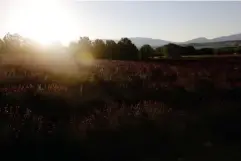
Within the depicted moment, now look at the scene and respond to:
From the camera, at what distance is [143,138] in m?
7.57

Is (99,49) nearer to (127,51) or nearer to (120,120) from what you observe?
(127,51)

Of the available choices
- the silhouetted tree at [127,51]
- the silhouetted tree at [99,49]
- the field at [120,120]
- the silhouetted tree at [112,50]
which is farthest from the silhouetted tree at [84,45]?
the field at [120,120]

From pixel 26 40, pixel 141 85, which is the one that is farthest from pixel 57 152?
pixel 26 40

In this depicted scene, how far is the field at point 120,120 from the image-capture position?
689cm

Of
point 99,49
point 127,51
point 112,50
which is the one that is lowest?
point 127,51

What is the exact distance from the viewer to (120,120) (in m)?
7.92

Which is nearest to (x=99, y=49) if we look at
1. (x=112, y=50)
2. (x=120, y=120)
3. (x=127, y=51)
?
(x=112, y=50)

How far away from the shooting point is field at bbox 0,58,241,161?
6891mm

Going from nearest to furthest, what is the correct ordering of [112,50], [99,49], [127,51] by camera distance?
[127,51] → [112,50] → [99,49]

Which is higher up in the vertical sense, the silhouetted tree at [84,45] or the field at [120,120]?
the silhouetted tree at [84,45]

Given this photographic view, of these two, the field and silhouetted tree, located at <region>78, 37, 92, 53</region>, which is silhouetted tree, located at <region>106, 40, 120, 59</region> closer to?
silhouetted tree, located at <region>78, 37, 92, 53</region>

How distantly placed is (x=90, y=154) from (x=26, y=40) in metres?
75.4

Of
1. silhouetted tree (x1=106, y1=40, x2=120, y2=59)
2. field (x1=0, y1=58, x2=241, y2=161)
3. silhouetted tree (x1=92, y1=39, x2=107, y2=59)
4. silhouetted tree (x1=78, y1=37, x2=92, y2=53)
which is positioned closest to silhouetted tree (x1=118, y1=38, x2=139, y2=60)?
silhouetted tree (x1=106, y1=40, x2=120, y2=59)

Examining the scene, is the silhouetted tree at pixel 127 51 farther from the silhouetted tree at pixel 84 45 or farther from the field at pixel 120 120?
the field at pixel 120 120
